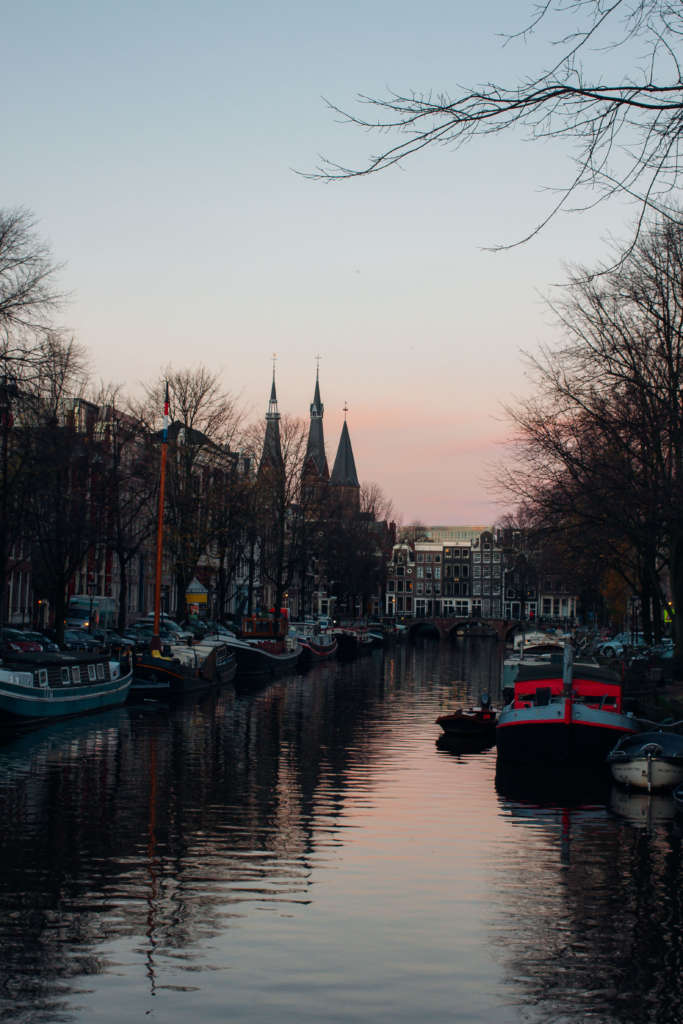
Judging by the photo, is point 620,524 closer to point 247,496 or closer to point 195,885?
point 195,885

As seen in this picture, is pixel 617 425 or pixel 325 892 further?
pixel 617 425

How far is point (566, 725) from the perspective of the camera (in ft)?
114

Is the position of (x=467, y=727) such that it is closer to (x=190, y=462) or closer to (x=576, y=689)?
(x=576, y=689)

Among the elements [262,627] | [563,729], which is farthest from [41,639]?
[563,729]

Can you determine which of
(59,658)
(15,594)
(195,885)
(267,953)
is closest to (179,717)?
(59,658)

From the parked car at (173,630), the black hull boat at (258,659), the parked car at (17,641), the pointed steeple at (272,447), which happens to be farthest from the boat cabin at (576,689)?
the pointed steeple at (272,447)

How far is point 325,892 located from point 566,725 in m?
16.7

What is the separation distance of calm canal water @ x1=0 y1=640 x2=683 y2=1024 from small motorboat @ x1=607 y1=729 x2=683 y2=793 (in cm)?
85

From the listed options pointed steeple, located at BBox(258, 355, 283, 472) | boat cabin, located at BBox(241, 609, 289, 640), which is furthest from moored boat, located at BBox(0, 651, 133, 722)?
pointed steeple, located at BBox(258, 355, 283, 472)

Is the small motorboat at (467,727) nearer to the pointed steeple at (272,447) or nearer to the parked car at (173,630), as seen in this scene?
the parked car at (173,630)

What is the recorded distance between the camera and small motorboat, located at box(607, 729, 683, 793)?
1219 inches

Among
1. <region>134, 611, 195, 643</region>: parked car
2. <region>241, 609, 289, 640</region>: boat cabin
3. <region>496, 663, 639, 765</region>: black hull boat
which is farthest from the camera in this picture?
<region>241, 609, 289, 640</region>: boat cabin

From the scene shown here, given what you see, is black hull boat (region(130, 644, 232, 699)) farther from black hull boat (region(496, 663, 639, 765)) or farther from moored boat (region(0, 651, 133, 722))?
black hull boat (region(496, 663, 639, 765))

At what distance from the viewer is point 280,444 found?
322 ft
